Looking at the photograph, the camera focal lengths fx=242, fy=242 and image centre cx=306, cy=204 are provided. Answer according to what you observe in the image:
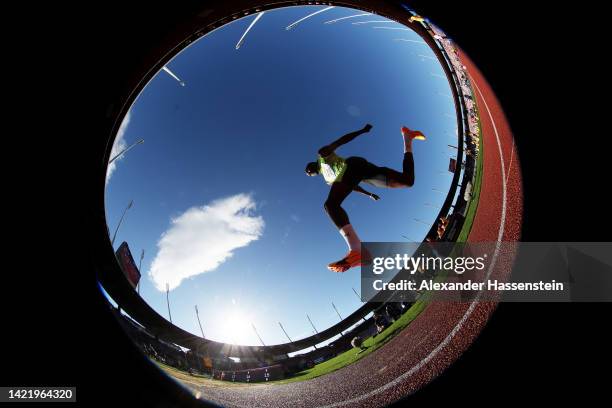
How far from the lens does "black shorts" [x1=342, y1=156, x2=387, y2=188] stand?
344cm

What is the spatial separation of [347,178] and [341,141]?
0.52 metres

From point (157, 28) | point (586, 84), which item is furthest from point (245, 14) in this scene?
point (586, 84)

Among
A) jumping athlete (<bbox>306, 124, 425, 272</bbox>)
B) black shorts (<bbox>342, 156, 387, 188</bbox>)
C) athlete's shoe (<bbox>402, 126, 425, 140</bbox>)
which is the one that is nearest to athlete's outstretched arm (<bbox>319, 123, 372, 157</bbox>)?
jumping athlete (<bbox>306, 124, 425, 272</bbox>)

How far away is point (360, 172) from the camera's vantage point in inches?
137

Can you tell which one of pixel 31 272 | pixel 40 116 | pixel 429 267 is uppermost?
pixel 40 116

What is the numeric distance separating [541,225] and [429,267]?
4.35m

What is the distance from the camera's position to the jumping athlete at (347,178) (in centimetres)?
320

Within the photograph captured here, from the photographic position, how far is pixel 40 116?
1674mm

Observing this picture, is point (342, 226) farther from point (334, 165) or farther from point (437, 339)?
point (437, 339)

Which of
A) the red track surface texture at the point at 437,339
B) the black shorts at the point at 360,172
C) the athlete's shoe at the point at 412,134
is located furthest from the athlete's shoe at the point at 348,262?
the athlete's shoe at the point at 412,134

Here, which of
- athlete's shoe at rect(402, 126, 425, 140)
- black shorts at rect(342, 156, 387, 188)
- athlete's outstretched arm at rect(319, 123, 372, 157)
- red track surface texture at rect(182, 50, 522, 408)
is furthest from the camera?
athlete's shoe at rect(402, 126, 425, 140)

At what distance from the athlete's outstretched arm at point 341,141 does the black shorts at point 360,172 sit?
0.27 metres

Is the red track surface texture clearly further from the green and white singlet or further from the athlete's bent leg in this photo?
the green and white singlet

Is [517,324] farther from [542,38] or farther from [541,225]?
[542,38]
